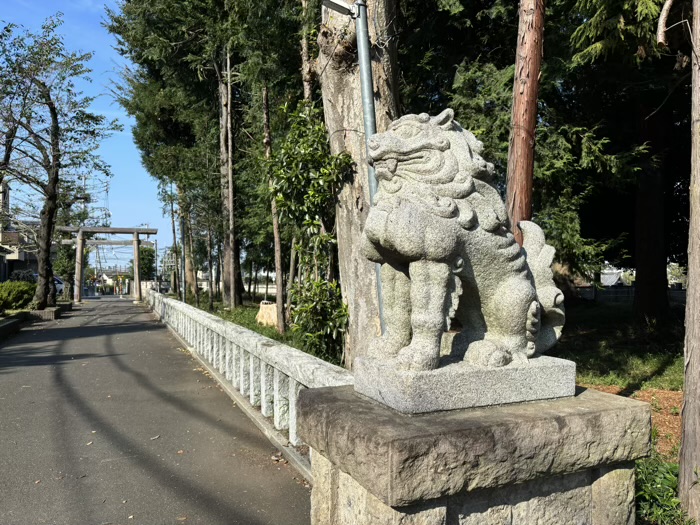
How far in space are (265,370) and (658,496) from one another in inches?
145

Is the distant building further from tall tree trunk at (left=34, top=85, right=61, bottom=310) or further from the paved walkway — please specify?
the paved walkway

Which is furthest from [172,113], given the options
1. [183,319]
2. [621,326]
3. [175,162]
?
[621,326]

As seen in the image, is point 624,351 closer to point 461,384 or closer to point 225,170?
point 461,384

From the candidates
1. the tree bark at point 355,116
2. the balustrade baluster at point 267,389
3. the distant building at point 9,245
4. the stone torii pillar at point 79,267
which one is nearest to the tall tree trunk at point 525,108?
the tree bark at point 355,116

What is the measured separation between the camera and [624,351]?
1070 centimetres

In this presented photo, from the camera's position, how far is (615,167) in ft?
29.1

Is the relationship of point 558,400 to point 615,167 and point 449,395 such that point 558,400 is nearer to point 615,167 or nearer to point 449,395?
point 449,395

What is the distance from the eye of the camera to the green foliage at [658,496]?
136 inches

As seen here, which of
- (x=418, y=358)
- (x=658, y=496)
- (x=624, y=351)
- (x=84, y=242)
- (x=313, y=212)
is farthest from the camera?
(x=84, y=242)

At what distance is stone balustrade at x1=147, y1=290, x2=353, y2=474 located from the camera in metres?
4.43

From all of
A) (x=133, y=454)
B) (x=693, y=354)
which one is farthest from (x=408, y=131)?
(x=133, y=454)

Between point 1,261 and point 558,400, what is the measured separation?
4214 centimetres

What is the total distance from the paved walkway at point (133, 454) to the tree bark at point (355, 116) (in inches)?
68.8

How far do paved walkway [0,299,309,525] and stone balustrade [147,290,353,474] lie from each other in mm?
260
